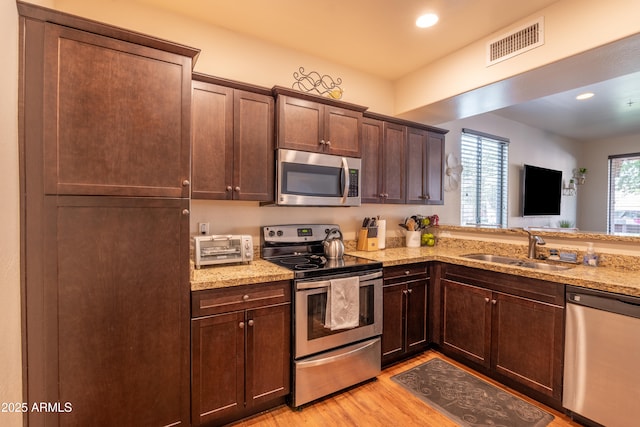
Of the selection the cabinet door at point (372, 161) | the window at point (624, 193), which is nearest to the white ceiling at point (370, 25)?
the cabinet door at point (372, 161)

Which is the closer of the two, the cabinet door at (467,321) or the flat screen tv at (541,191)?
the cabinet door at (467,321)

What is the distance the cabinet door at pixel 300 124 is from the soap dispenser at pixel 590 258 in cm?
222

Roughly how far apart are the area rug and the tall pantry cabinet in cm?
168

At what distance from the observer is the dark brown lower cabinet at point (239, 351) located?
1.75m

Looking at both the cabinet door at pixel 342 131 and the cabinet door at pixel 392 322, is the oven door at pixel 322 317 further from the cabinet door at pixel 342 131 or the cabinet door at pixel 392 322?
the cabinet door at pixel 342 131

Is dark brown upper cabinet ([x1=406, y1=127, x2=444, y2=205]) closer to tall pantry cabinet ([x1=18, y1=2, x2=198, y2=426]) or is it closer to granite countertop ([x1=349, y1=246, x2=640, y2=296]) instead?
granite countertop ([x1=349, y1=246, x2=640, y2=296])

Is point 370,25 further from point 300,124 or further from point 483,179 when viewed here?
point 483,179

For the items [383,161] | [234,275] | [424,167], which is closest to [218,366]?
[234,275]

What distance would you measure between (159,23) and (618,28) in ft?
9.83

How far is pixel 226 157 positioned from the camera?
6.99ft

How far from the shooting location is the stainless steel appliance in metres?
2.01

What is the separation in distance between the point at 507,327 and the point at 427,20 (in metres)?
2.41

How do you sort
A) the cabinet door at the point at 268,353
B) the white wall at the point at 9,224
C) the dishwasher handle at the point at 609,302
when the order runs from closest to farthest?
the white wall at the point at 9,224 → the dishwasher handle at the point at 609,302 → the cabinet door at the point at 268,353

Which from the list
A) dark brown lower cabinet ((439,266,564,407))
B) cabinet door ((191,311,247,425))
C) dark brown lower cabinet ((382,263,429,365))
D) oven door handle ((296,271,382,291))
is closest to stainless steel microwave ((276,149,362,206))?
oven door handle ((296,271,382,291))
